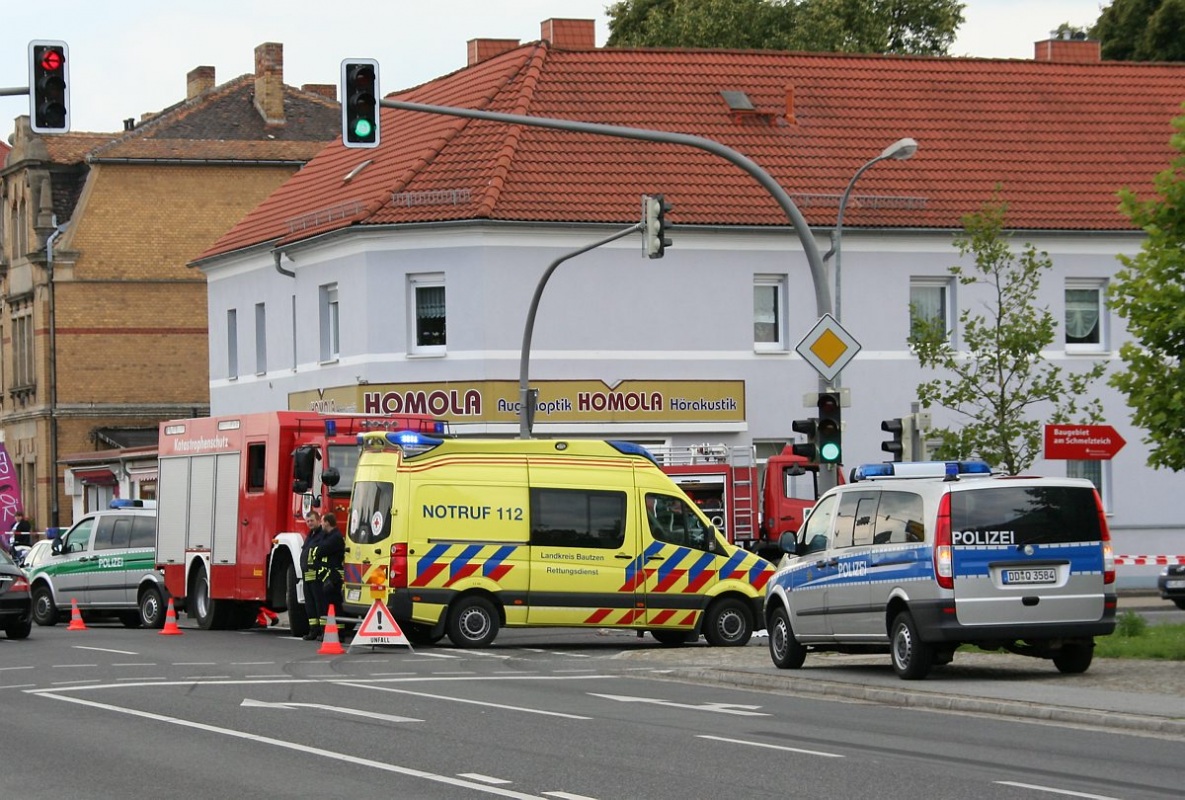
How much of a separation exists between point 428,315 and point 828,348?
57.6ft

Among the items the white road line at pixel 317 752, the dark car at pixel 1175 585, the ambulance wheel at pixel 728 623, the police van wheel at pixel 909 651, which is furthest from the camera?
the dark car at pixel 1175 585

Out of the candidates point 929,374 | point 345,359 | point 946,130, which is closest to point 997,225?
point 929,374

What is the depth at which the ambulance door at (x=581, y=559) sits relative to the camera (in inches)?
995

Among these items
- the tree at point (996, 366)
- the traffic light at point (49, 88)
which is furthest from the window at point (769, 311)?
the traffic light at point (49, 88)

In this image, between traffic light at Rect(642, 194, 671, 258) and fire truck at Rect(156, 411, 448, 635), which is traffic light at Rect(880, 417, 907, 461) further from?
fire truck at Rect(156, 411, 448, 635)

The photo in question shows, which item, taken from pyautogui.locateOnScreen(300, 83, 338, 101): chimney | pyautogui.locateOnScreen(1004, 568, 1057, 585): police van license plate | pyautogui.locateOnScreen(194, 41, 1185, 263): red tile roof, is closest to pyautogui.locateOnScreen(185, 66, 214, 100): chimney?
pyautogui.locateOnScreen(300, 83, 338, 101): chimney

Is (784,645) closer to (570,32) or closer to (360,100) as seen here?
(360,100)

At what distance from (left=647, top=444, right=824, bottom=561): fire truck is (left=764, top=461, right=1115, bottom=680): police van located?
16679mm

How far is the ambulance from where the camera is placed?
24.9 metres

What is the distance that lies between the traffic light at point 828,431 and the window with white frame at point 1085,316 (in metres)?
20.5

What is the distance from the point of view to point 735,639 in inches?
1027

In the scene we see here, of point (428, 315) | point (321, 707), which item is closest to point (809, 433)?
point (321, 707)

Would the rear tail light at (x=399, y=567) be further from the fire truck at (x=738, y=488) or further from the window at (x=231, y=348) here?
the window at (x=231, y=348)

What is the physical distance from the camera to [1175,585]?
32969 millimetres
